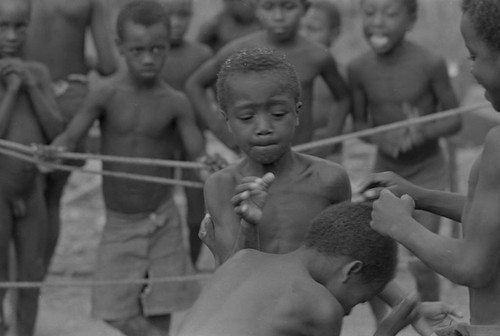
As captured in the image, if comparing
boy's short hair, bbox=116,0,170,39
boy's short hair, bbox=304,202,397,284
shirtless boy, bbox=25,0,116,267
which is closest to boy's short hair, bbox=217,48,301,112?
boy's short hair, bbox=304,202,397,284

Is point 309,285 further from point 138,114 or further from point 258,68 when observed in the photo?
point 138,114

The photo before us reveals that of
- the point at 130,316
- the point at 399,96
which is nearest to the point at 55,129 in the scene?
the point at 130,316

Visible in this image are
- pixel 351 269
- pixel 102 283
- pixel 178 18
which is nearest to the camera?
pixel 351 269

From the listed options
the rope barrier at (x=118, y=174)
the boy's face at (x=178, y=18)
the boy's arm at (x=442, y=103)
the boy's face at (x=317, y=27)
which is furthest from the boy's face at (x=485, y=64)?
the boy's face at (x=317, y=27)

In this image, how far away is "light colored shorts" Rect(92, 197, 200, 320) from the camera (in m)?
5.73

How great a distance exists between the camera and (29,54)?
6648 mm

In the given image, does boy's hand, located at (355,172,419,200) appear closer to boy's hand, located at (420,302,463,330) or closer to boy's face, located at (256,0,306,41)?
boy's hand, located at (420,302,463,330)

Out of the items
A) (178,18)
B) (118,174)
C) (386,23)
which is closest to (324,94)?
(178,18)

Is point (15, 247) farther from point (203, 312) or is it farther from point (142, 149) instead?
point (203, 312)

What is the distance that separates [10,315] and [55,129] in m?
0.98

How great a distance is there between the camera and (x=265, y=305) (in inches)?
137

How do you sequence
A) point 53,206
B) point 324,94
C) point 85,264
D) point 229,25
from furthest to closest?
point 85,264
point 324,94
point 229,25
point 53,206

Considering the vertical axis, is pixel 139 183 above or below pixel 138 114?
below

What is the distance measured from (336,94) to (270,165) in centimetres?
229
